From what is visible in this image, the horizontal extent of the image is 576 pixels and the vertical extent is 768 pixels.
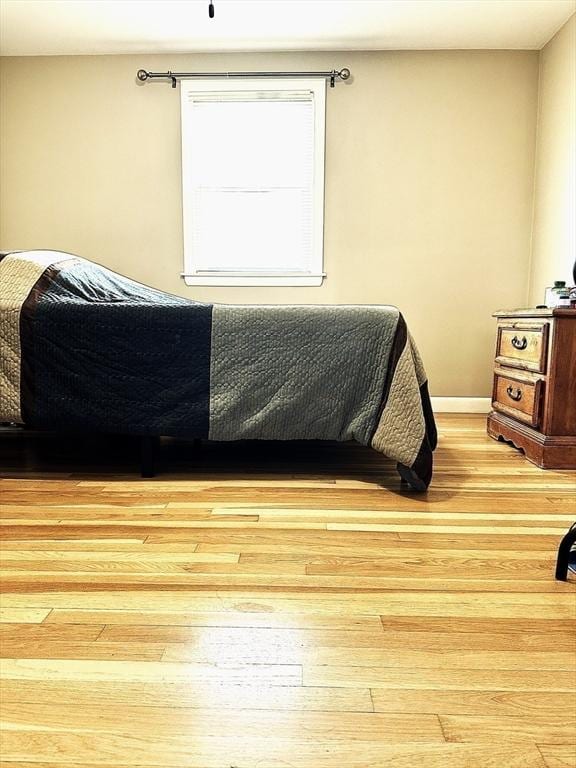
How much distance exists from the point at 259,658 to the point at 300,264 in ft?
10.4

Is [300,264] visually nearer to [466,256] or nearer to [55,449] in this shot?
[466,256]

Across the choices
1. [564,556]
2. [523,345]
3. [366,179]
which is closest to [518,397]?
[523,345]

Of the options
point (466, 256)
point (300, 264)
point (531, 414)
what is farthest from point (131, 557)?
point (466, 256)

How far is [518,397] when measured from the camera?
2.78m

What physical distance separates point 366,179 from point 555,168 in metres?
1.14

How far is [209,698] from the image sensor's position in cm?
94

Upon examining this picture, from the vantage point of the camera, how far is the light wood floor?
2.81 ft

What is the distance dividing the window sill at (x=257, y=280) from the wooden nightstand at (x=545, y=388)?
1.49 meters

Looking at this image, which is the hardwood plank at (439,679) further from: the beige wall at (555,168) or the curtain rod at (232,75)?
the curtain rod at (232,75)

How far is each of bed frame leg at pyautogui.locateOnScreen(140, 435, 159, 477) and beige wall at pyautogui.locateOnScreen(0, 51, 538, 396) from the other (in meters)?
1.90

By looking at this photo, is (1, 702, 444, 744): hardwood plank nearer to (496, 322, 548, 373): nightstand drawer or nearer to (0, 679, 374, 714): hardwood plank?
(0, 679, 374, 714): hardwood plank

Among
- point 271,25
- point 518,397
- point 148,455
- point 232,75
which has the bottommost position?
point 148,455

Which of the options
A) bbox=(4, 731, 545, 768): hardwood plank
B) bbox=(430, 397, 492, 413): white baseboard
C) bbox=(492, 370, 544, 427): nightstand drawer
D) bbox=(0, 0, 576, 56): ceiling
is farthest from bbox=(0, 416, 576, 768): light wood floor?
bbox=(0, 0, 576, 56): ceiling

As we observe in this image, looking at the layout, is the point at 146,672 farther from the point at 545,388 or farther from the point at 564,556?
the point at 545,388
